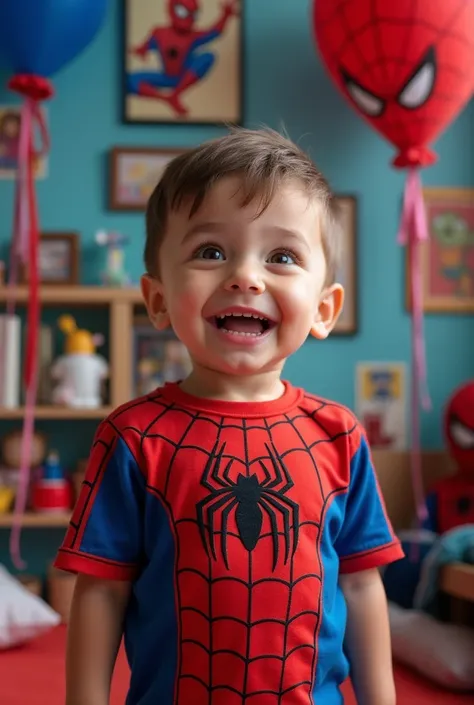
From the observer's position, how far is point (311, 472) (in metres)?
0.84

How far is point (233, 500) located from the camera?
31.8 inches

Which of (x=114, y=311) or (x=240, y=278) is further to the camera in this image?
(x=114, y=311)

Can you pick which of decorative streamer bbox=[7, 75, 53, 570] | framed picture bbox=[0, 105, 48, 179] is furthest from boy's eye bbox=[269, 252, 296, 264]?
framed picture bbox=[0, 105, 48, 179]

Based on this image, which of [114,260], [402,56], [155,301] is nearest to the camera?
[155,301]

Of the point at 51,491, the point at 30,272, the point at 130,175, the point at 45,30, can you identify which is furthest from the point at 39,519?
the point at 45,30

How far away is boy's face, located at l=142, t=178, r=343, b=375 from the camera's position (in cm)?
82

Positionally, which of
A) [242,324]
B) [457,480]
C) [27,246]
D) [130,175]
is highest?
[130,175]

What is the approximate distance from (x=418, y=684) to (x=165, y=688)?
1167 millimetres

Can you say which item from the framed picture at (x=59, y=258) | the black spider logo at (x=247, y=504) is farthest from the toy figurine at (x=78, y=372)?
the black spider logo at (x=247, y=504)

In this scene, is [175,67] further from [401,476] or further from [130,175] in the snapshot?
[401,476]

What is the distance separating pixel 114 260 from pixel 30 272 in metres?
0.26

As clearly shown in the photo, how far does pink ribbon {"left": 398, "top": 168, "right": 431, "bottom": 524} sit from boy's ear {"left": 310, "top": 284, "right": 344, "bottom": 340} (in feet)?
4.84

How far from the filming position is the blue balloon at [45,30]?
218 cm

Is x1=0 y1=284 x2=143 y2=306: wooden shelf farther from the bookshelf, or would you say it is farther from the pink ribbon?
the pink ribbon
